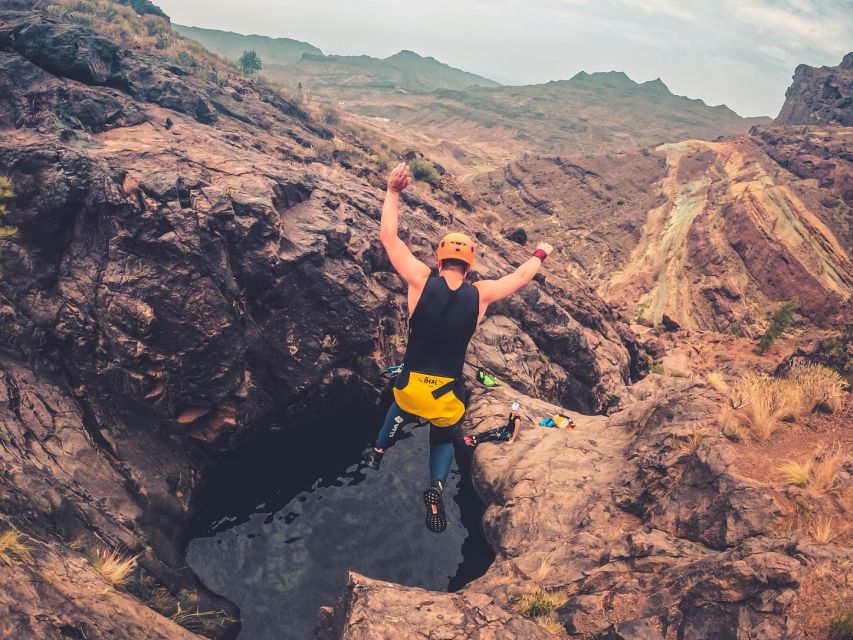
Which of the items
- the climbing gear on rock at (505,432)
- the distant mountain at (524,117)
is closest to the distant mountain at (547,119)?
the distant mountain at (524,117)

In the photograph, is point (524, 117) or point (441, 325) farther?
point (524, 117)

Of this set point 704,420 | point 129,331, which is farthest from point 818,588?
point 129,331

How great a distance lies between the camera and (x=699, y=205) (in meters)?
40.6

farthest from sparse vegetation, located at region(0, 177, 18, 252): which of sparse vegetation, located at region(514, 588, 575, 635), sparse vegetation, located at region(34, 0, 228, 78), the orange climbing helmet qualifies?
sparse vegetation, located at region(34, 0, 228, 78)

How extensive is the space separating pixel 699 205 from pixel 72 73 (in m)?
44.0

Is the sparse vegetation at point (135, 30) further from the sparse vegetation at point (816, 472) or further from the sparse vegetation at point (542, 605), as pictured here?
the sparse vegetation at point (816, 472)

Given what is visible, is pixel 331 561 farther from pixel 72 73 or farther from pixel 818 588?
pixel 72 73

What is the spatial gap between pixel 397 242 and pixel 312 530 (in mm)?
5937

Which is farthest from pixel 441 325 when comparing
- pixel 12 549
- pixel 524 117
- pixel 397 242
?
pixel 524 117

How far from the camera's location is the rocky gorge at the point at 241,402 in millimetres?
5043

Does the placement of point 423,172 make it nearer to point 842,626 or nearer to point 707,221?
point 707,221

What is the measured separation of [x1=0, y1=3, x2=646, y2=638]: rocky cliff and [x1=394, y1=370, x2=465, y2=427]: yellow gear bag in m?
3.93

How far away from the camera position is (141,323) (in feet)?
28.0

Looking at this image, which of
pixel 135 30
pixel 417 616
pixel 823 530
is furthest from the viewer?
pixel 135 30
